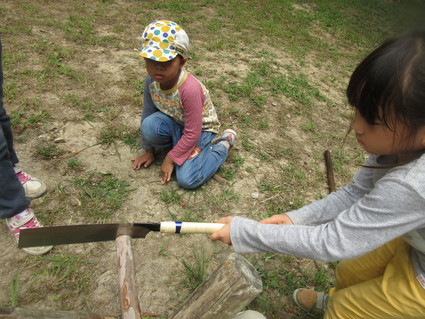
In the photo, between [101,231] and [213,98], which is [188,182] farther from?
[213,98]

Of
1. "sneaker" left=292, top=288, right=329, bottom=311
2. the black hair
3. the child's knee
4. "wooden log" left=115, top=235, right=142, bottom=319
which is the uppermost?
the black hair

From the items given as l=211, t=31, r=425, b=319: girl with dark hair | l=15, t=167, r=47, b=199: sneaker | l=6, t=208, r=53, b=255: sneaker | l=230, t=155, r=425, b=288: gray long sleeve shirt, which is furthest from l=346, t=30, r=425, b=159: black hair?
l=15, t=167, r=47, b=199: sneaker

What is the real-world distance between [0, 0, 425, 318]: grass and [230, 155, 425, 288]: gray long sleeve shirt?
77 cm

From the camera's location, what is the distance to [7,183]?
1.87 m

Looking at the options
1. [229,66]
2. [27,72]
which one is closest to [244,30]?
[229,66]

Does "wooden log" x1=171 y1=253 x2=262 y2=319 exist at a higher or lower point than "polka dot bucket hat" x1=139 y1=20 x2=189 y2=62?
lower

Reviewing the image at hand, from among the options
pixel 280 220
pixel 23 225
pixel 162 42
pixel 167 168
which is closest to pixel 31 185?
pixel 23 225

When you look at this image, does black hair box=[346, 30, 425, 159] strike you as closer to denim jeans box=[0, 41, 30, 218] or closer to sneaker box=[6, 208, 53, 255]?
denim jeans box=[0, 41, 30, 218]

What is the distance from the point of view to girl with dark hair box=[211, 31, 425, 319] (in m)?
1.09

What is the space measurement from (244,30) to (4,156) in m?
5.19

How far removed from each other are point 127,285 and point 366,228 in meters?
1.02

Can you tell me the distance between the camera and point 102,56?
169 inches

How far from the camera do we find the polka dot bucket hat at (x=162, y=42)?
7.20ft

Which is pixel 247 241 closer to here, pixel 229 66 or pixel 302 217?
pixel 302 217
